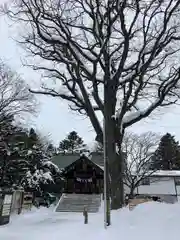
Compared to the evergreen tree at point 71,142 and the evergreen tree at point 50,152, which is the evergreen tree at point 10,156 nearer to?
the evergreen tree at point 50,152

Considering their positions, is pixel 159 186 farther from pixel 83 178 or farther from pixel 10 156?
pixel 10 156

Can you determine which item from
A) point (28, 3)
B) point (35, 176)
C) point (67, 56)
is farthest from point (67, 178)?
point (28, 3)

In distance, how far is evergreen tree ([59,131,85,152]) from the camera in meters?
69.1

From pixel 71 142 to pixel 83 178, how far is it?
3544 cm

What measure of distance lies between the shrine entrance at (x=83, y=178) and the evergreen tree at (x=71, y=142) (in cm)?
3253

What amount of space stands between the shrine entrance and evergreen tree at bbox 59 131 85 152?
3253 centimetres

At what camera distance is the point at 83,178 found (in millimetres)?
35219

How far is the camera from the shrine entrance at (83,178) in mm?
34781

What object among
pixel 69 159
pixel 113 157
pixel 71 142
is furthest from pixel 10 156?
pixel 71 142

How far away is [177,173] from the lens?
45.1 m

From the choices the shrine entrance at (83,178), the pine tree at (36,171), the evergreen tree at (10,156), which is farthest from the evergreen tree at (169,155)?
the evergreen tree at (10,156)

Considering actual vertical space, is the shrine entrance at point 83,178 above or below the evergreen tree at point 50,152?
below

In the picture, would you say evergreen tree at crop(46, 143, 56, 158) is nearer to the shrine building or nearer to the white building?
the shrine building

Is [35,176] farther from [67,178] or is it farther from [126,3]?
[126,3]
